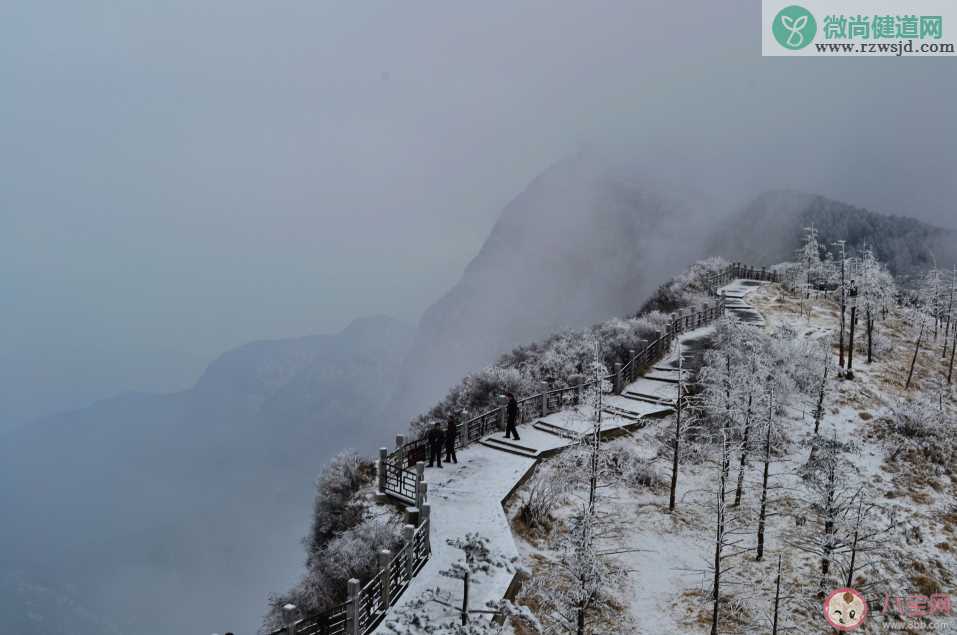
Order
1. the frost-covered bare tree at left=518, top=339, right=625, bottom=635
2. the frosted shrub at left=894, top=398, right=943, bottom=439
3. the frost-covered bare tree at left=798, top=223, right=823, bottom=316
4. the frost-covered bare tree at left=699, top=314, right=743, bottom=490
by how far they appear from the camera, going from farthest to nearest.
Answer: the frost-covered bare tree at left=798, top=223, right=823, bottom=316, the frosted shrub at left=894, top=398, right=943, bottom=439, the frost-covered bare tree at left=699, top=314, right=743, bottom=490, the frost-covered bare tree at left=518, top=339, right=625, bottom=635

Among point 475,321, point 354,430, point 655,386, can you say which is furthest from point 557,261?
point 655,386

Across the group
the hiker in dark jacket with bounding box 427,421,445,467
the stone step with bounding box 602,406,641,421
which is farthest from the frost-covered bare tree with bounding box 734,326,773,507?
the hiker in dark jacket with bounding box 427,421,445,467

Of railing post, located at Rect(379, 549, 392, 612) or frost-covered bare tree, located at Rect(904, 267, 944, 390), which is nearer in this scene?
railing post, located at Rect(379, 549, 392, 612)

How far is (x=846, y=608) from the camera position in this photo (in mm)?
14375

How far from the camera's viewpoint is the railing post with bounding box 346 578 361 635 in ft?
34.3

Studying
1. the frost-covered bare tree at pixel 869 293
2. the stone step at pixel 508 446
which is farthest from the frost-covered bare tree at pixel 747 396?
the frost-covered bare tree at pixel 869 293

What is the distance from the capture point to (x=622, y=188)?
552ft

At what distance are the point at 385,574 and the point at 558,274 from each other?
468ft

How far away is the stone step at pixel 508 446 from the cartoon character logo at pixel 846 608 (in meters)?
9.83

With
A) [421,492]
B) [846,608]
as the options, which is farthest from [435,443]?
[846,608]

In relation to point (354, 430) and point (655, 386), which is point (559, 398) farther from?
point (354, 430)

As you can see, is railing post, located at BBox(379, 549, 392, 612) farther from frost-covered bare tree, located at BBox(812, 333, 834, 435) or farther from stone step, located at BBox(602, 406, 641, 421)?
frost-covered bare tree, located at BBox(812, 333, 834, 435)

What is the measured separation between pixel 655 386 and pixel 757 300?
22.0 meters

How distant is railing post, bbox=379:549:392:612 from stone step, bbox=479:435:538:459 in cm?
894
